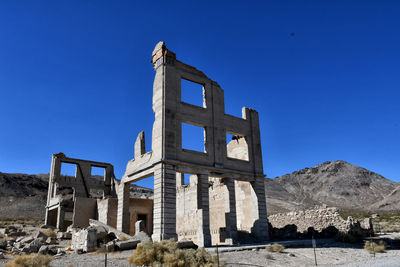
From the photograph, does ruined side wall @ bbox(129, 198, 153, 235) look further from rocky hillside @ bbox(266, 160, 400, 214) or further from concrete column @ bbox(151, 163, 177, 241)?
rocky hillside @ bbox(266, 160, 400, 214)

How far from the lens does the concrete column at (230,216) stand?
1986 cm

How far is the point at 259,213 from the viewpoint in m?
22.8

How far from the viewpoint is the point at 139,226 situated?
58.2ft

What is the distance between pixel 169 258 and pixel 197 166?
31.5 feet

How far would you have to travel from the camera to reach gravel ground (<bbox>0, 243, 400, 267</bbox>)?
12.1 metres

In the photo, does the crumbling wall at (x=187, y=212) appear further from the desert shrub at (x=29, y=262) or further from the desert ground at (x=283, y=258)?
the desert shrub at (x=29, y=262)

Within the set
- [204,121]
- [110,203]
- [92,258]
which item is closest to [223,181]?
[204,121]

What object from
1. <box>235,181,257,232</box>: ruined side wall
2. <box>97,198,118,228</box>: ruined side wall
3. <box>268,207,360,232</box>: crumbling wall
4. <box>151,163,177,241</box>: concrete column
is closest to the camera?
<box>151,163,177,241</box>: concrete column

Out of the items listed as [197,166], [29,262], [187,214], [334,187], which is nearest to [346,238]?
[187,214]

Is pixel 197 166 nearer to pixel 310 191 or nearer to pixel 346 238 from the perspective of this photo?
pixel 346 238

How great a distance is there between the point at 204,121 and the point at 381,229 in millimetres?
23158

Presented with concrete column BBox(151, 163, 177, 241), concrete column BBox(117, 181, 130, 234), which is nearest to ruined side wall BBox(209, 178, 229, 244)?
concrete column BBox(151, 163, 177, 241)

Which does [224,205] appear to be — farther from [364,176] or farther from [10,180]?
[364,176]

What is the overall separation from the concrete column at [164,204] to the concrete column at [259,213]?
6.84m
